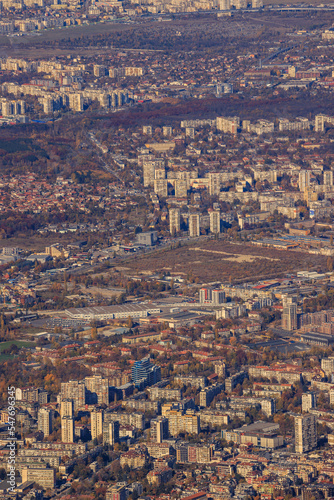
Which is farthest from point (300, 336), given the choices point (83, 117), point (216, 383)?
point (83, 117)

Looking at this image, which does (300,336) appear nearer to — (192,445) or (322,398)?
(322,398)

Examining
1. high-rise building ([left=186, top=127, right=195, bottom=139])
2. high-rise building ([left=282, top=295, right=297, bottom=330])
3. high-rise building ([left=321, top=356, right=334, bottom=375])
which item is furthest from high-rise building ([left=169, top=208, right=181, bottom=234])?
high-rise building ([left=321, top=356, right=334, bottom=375])

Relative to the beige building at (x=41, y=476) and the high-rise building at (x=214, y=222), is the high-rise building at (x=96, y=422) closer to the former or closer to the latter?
the beige building at (x=41, y=476)

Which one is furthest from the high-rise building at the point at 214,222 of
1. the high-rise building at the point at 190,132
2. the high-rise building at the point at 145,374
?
the high-rise building at the point at 145,374

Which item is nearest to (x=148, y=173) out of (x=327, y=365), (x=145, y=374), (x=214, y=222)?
(x=214, y=222)

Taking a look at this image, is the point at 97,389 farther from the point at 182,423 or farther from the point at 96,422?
the point at 182,423

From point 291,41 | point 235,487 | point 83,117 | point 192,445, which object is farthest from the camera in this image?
point 291,41
